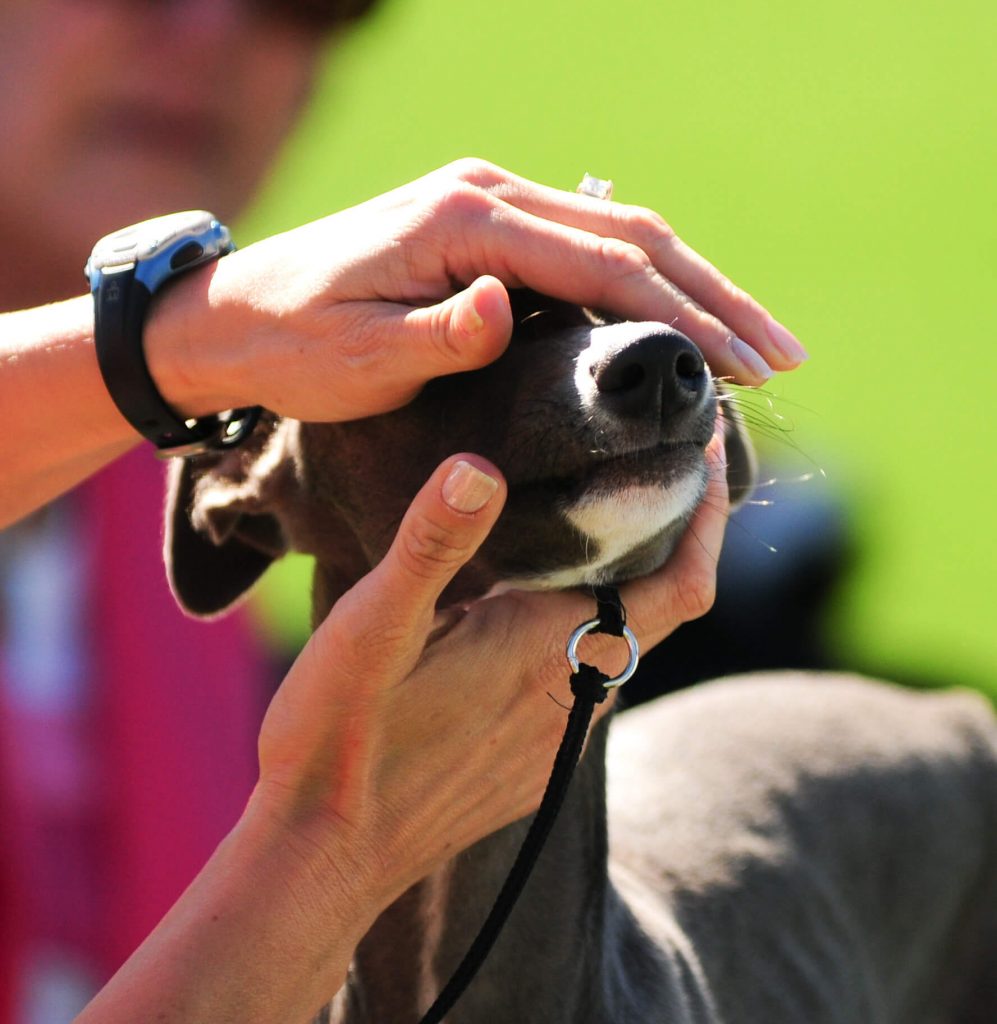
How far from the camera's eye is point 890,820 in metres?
3.81

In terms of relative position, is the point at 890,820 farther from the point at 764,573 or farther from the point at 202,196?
the point at 764,573

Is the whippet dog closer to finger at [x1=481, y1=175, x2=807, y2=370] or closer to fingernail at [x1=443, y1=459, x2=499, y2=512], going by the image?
finger at [x1=481, y1=175, x2=807, y2=370]

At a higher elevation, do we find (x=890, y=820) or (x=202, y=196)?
(x=202, y=196)

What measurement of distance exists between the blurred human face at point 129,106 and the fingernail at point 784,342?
1.64 m

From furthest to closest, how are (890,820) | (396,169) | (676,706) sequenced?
(396,169) < (676,706) < (890,820)

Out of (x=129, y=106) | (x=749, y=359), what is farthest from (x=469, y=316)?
(x=129, y=106)

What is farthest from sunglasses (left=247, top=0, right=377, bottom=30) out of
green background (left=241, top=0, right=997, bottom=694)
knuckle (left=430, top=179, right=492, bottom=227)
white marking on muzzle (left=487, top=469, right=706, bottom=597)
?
green background (left=241, top=0, right=997, bottom=694)

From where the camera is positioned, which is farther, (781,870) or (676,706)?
(676,706)

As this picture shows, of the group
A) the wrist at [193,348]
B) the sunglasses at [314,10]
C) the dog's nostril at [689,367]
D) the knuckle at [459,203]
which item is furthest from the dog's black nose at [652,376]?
the sunglasses at [314,10]

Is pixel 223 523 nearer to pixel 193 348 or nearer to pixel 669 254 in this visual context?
pixel 193 348

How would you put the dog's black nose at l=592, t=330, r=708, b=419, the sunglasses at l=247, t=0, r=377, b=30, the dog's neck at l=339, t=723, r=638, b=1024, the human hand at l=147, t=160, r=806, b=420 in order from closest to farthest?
the human hand at l=147, t=160, r=806, b=420
the dog's black nose at l=592, t=330, r=708, b=419
the dog's neck at l=339, t=723, r=638, b=1024
the sunglasses at l=247, t=0, r=377, b=30

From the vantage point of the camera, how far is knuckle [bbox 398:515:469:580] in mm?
1690

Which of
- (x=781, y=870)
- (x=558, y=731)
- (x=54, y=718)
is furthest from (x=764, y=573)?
(x=558, y=731)

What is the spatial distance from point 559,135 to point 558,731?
6964 millimetres
